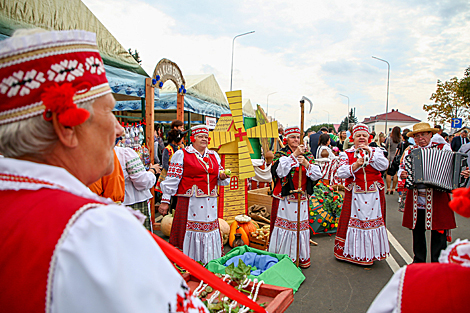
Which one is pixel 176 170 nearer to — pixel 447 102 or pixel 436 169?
pixel 436 169

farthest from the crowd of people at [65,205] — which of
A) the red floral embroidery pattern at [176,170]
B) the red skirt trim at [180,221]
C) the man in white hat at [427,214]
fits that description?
the man in white hat at [427,214]

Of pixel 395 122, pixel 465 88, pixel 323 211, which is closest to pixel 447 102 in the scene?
pixel 465 88

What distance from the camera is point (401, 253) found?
486 centimetres

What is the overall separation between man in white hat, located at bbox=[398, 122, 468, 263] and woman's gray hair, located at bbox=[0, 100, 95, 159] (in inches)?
176

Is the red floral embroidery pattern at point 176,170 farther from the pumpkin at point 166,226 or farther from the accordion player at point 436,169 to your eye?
the accordion player at point 436,169

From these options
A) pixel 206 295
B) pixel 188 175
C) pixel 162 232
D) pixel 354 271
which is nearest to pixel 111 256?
pixel 206 295

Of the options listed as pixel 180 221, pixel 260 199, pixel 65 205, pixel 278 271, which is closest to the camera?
pixel 65 205

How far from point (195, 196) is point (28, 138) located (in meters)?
3.49

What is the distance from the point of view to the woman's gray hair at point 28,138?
74 centimetres

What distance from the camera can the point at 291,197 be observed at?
176 inches

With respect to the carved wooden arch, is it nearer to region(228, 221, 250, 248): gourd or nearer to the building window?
the building window

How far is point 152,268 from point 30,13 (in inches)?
159

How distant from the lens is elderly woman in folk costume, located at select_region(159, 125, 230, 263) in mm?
4180

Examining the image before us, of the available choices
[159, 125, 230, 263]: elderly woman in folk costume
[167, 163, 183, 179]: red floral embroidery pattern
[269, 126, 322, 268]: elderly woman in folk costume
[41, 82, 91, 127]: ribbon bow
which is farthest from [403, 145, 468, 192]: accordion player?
[41, 82, 91, 127]: ribbon bow
